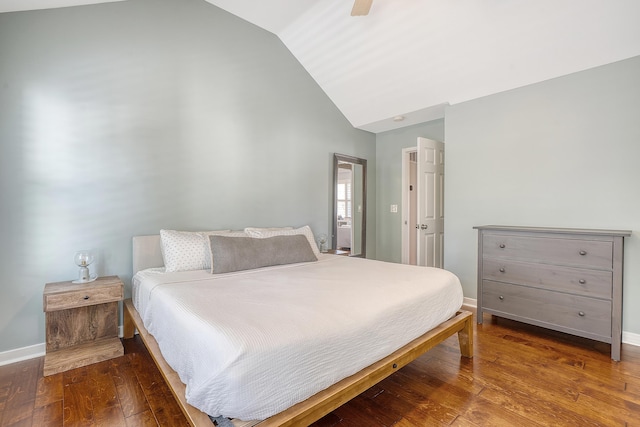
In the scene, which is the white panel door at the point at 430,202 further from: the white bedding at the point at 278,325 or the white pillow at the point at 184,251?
the white pillow at the point at 184,251

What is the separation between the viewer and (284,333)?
3.98 ft

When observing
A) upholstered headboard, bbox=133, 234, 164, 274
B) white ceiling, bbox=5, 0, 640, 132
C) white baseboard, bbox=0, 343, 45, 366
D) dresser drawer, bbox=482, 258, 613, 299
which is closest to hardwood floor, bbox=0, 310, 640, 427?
white baseboard, bbox=0, 343, 45, 366

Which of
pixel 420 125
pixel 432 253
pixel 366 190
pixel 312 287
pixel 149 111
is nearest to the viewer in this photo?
pixel 312 287

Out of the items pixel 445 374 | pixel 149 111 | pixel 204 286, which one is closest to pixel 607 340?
pixel 445 374

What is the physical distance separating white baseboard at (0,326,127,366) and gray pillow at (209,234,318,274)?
55.0 inches

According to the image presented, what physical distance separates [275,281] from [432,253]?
2761 mm

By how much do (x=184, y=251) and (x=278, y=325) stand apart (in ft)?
5.16

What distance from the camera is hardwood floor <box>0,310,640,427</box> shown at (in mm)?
1578

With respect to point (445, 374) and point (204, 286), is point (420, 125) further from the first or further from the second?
point (204, 286)

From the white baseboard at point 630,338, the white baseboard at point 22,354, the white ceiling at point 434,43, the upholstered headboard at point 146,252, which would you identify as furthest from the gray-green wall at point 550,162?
the white baseboard at point 22,354

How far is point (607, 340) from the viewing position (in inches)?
88.7

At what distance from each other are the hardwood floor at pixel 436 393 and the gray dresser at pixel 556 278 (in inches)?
10.3

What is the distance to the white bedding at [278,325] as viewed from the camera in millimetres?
1088

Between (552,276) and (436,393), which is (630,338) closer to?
(552,276)
